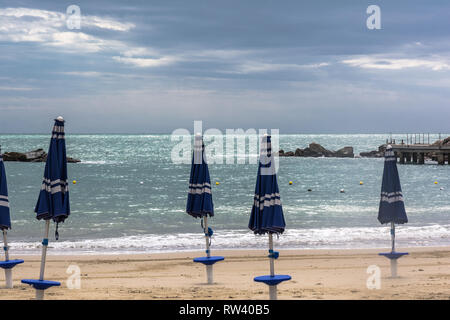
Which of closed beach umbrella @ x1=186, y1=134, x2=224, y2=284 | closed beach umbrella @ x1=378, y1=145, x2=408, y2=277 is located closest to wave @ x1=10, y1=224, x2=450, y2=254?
closed beach umbrella @ x1=378, y1=145, x2=408, y2=277

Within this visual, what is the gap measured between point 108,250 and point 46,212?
442 inches

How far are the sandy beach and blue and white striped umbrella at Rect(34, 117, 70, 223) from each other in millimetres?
3149

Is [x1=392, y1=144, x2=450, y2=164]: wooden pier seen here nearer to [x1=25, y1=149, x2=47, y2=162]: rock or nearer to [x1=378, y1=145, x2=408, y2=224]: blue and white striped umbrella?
[x1=25, y1=149, x2=47, y2=162]: rock

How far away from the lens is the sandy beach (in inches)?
488

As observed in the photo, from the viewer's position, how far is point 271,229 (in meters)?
9.73

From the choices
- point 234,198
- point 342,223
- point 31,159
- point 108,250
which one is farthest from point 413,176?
point 31,159

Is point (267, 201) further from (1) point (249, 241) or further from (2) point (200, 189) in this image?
(1) point (249, 241)

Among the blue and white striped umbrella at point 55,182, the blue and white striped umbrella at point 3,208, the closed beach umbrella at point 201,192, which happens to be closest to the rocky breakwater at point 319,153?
the closed beach umbrella at point 201,192

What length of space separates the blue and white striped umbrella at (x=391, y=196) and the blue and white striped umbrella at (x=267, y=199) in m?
4.41

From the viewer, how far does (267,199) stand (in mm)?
9766

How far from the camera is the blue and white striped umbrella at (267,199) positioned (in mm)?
9609

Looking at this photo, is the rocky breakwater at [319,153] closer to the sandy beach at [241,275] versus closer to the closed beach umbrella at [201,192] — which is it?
the sandy beach at [241,275]

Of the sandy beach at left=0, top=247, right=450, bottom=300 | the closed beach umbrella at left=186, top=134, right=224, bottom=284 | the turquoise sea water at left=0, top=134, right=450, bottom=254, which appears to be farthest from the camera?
the turquoise sea water at left=0, top=134, right=450, bottom=254
